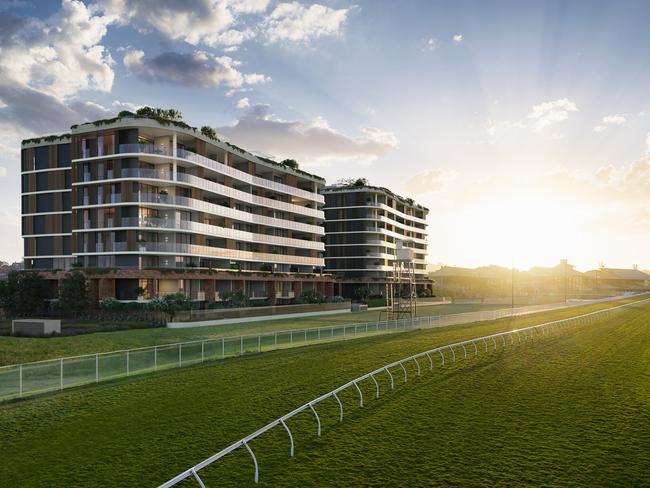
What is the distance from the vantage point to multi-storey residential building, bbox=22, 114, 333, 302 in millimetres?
55438

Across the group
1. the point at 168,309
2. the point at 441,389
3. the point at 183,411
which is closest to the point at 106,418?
the point at 183,411

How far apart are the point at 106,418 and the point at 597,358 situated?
24.2 metres

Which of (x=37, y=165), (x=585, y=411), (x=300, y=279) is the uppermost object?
(x=37, y=165)

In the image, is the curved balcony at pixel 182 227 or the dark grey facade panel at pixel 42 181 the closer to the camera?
the curved balcony at pixel 182 227

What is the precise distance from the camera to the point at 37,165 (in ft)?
222

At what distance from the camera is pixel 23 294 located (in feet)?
171

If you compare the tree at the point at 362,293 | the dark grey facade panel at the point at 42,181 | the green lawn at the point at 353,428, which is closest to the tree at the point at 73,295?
the dark grey facade panel at the point at 42,181

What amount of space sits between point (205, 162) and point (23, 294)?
78.3ft

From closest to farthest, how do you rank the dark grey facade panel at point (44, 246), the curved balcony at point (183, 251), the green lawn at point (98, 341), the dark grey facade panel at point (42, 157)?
the green lawn at point (98, 341), the curved balcony at point (183, 251), the dark grey facade panel at point (44, 246), the dark grey facade panel at point (42, 157)

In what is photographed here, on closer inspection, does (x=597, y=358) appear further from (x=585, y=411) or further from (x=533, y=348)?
(x=585, y=411)

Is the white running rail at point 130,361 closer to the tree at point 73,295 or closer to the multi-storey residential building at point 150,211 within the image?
the multi-storey residential building at point 150,211

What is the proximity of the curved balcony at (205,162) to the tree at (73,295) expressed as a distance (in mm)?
14566

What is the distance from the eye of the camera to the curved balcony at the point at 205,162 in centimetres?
5588

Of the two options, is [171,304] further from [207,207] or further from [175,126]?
[175,126]
